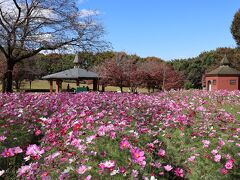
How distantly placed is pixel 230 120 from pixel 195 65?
195ft

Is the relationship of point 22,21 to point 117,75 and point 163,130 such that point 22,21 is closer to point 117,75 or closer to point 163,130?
point 163,130

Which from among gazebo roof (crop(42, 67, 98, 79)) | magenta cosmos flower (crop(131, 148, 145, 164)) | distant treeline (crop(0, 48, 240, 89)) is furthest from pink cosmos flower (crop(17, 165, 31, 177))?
distant treeline (crop(0, 48, 240, 89))

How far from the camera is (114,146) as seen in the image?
176 inches

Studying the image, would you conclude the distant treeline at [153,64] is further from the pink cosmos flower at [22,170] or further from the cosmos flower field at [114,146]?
the pink cosmos flower at [22,170]

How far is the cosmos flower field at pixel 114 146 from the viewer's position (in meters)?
3.66

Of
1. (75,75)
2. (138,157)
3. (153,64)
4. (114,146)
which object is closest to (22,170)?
(138,157)

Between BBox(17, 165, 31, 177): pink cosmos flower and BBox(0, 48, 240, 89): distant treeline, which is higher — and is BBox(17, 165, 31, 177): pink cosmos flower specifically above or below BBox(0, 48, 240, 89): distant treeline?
below

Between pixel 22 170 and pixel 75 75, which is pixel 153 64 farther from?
pixel 22 170

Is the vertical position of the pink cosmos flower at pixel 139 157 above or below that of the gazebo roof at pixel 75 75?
below

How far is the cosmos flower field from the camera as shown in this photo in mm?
3656

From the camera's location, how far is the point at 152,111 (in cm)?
812

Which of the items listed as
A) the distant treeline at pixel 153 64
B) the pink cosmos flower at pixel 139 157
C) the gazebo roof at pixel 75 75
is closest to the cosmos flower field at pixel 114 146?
the pink cosmos flower at pixel 139 157

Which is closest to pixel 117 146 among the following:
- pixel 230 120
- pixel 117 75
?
pixel 230 120

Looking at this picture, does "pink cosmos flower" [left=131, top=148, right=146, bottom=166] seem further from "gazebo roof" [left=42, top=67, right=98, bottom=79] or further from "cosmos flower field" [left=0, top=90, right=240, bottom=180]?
"gazebo roof" [left=42, top=67, right=98, bottom=79]
